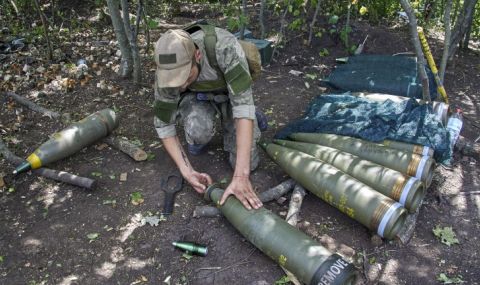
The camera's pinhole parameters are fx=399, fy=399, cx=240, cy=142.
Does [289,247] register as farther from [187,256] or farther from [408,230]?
[408,230]

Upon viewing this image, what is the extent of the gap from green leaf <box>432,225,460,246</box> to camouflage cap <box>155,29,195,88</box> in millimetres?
2225

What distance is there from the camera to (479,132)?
14.0ft

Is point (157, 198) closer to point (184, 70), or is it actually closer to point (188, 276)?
point (188, 276)

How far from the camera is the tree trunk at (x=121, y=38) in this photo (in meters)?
4.75

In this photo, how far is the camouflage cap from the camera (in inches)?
110

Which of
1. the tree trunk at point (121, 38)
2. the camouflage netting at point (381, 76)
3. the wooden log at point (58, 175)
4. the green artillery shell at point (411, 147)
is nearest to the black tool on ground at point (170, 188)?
the wooden log at point (58, 175)

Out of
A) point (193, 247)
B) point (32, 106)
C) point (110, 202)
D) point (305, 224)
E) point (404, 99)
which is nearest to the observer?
point (193, 247)

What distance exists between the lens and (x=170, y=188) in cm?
348

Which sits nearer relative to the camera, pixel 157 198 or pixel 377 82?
pixel 157 198

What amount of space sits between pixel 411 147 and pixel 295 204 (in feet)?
3.96

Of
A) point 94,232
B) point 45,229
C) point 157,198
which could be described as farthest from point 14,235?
point 157,198

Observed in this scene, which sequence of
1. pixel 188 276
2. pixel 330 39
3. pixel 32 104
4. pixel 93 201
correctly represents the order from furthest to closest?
pixel 330 39 < pixel 32 104 < pixel 93 201 < pixel 188 276

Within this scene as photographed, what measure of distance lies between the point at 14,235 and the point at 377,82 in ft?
13.2

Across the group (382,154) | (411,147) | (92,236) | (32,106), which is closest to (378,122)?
(411,147)
